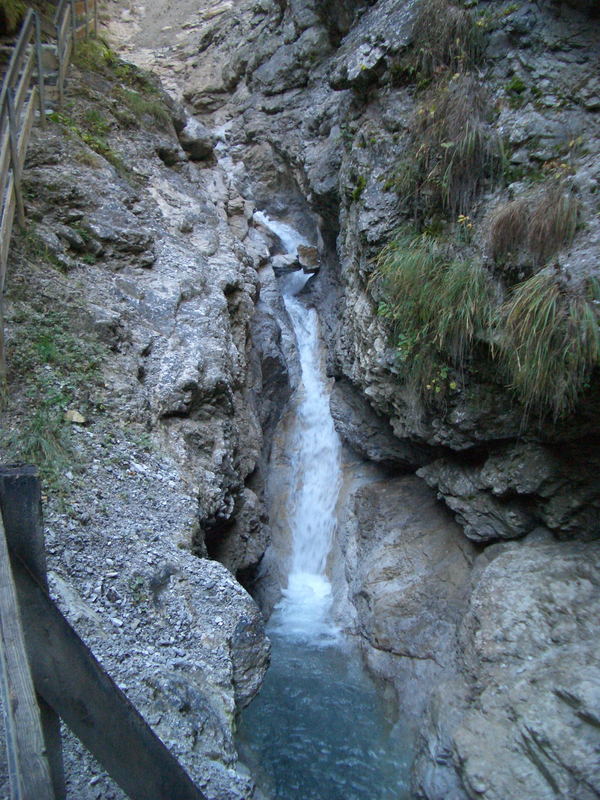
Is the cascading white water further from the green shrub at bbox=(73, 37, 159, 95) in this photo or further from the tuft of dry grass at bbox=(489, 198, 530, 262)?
the green shrub at bbox=(73, 37, 159, 95)

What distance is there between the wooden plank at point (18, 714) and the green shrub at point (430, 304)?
4.96 meters

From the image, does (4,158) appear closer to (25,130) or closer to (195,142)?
(25,130)

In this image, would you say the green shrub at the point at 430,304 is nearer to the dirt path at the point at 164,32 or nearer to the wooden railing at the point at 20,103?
the wooden railing at the point at 20,103

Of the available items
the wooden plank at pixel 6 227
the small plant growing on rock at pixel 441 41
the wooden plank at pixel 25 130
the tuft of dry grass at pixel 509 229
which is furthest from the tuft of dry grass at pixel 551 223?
the wooden plank at pixel 25 130

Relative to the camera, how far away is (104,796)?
2.93m

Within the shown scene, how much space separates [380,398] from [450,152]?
3.21 m

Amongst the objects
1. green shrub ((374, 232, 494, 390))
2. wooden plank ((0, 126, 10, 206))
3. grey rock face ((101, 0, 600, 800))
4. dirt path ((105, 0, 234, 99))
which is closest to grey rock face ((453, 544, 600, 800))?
grey rock face ((101, 0, 600, 800))

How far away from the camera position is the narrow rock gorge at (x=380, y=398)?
426 cm

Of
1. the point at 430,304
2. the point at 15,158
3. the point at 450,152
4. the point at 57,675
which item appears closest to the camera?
the point at 57,675

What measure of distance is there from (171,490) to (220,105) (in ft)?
51.9

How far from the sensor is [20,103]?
7.01 metres

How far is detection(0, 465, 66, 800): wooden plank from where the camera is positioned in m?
1.88

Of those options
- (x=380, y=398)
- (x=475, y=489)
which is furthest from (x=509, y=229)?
(x=475, y=489)

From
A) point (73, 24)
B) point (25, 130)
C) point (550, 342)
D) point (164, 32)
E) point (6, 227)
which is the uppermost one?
point (164, 32)
